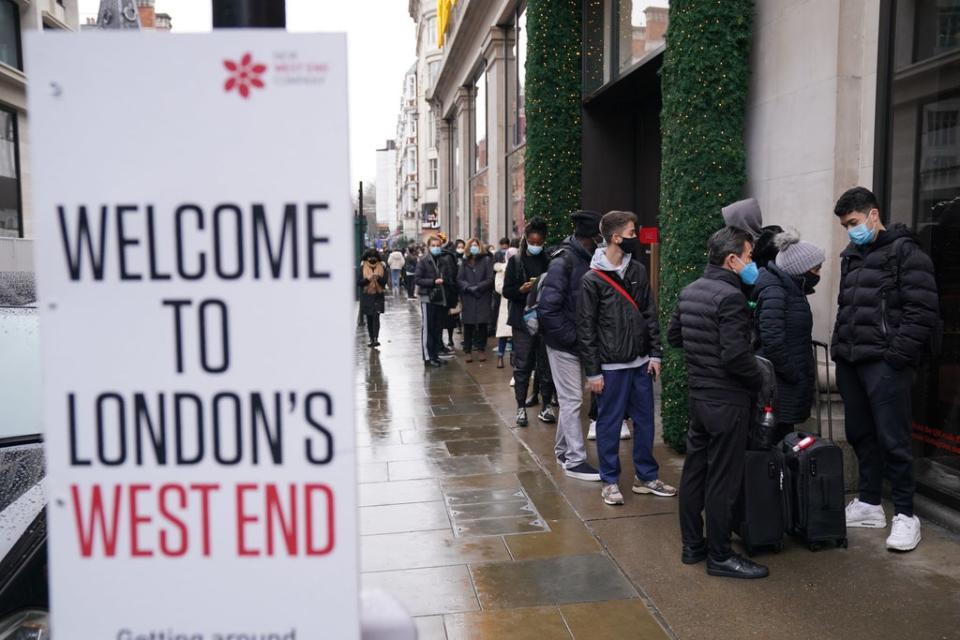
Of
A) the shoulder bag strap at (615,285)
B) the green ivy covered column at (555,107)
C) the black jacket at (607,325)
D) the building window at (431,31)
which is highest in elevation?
the building window at (431,31)

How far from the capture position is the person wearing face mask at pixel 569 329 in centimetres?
685

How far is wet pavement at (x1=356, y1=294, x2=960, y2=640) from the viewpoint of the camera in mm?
4262

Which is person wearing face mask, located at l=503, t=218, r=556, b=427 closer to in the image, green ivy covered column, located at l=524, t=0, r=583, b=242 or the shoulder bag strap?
the shoulder bag strap

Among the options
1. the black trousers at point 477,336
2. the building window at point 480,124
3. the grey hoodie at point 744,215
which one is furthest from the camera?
the building window at point 480,124

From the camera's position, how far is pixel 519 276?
9.36 metres

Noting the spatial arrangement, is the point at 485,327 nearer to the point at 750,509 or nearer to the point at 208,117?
the point at 750,509

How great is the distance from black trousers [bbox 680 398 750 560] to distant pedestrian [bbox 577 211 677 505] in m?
1.21

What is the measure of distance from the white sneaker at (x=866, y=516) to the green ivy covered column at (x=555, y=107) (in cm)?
780

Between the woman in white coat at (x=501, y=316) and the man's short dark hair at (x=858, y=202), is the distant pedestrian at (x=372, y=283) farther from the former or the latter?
the man's short dark hair at (x=858, y=202)

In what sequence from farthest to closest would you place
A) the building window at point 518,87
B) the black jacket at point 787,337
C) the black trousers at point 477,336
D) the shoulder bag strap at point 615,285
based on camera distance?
the building window at point 518,87 < the black trousers at point 477,336 < the shoulder bag strap at point 615,285 < the black jacket at point 787,337

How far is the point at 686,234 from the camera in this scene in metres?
7.00

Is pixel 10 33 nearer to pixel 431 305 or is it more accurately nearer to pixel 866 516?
pixel 431 305

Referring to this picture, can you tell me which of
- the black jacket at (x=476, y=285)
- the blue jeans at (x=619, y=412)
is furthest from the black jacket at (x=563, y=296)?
the black jacket at (x=476, y=285)

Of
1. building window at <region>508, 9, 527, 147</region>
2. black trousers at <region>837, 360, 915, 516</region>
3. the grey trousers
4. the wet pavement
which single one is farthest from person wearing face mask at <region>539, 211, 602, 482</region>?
building window at <region>508, 9, 527, 147</region>
